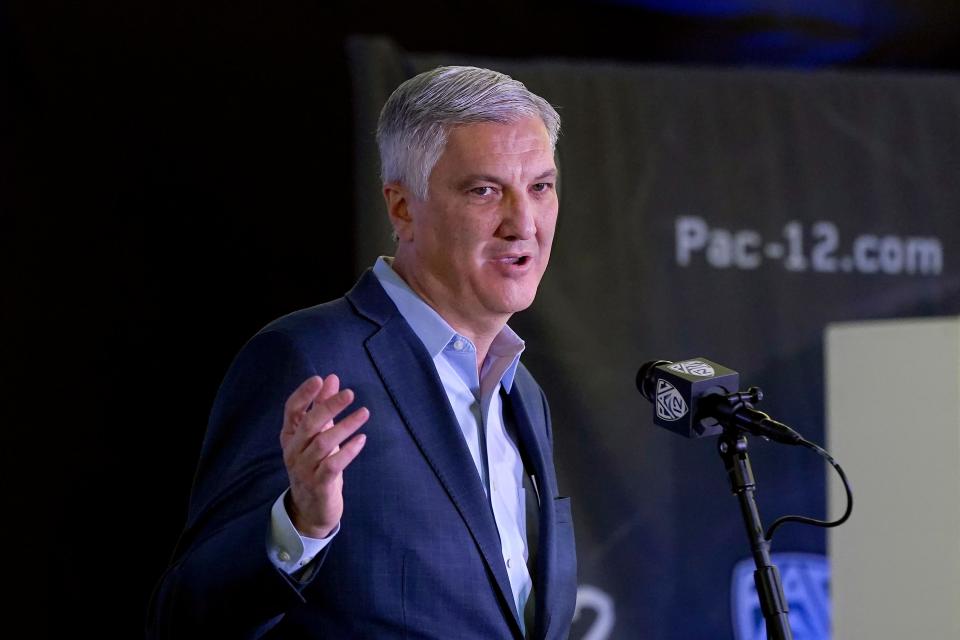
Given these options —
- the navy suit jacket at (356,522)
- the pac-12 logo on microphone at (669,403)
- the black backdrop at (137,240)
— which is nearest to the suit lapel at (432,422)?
the navy suit jacket at (356,522)

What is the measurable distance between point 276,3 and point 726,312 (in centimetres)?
145

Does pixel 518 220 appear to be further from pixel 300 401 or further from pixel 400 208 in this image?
pixel 300 401

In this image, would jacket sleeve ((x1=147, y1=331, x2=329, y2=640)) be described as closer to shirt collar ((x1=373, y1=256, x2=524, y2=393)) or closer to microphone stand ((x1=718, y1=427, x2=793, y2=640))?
shirt collar ((x1=373, y1=256, x2=524, y2=393))

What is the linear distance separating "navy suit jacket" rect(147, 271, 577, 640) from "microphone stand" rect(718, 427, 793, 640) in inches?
12.1

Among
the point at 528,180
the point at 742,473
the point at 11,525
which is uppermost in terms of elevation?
the point at 528,180

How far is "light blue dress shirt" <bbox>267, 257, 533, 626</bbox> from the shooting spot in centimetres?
151

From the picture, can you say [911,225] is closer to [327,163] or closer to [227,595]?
[327,163]

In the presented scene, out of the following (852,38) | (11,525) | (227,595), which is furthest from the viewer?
(852,38)

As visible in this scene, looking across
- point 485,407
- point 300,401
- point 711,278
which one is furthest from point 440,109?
point 711,278

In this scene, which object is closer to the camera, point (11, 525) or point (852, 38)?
point (11, 525)

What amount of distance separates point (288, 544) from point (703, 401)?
50cm

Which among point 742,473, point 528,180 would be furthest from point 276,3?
point 742,473

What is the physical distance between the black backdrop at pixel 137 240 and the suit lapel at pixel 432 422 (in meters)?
1.42

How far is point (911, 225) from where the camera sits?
10.8 feet
